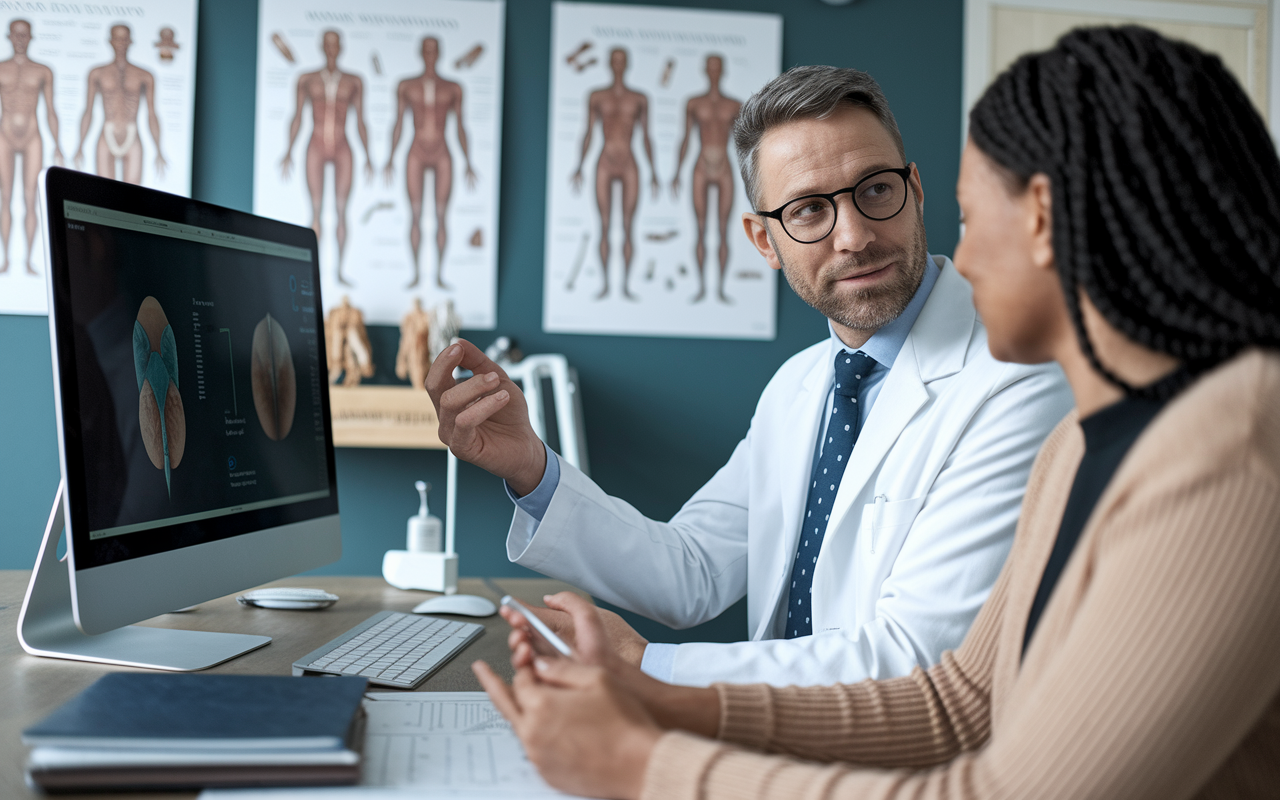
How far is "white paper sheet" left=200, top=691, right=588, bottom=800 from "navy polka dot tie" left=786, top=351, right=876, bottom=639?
1.97 ft

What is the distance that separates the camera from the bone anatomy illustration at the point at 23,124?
236 centimetres

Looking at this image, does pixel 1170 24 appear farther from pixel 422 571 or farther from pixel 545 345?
pixel 422 571

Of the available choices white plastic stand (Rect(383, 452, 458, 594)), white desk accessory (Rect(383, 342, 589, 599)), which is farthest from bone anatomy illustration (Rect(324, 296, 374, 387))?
white plastic stand (Rect(383, 452, 458, 594))

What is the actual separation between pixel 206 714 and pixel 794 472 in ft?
3.18

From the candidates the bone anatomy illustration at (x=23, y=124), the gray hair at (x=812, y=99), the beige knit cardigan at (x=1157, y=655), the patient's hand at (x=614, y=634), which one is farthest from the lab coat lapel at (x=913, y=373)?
the bone anatomy illustration at (x=23, y=124)

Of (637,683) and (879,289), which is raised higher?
(879,289)

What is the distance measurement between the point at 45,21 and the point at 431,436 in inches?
60.9

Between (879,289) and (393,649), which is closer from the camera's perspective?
(393,649)

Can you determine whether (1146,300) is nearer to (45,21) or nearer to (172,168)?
(172,168)

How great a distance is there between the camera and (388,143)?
2473 millimetres

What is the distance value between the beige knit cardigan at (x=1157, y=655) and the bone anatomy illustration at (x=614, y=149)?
2.04 metres

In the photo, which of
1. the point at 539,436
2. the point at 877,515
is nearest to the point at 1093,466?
the point at 877,515

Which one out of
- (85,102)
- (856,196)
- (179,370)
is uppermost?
(85,102)

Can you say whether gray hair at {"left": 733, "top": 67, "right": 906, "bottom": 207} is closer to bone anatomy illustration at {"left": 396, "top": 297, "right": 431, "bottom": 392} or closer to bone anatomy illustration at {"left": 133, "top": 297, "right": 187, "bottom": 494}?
bone anatomy illustration at {"left": 133, "top": 297, "right": 187, "bottom": 494}
